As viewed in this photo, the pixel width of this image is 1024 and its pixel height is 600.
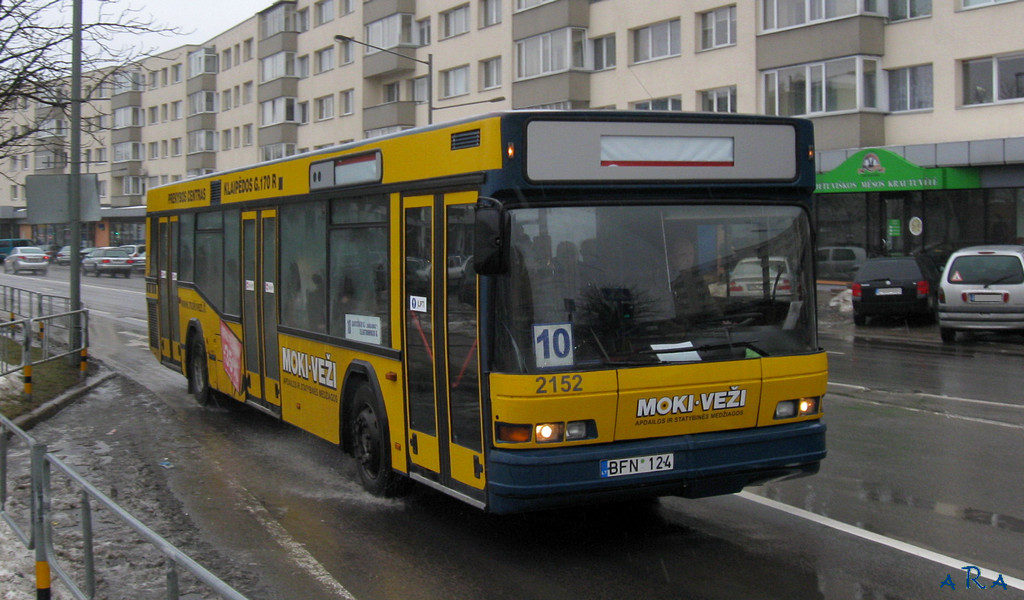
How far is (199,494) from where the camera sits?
8367 millimetres

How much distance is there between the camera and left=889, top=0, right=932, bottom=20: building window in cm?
2905

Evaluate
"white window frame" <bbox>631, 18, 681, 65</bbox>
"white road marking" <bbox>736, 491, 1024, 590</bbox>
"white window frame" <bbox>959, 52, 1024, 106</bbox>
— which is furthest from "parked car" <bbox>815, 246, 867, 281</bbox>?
"white road marking" <bbox>736, 491, 1024, 590</bbox>

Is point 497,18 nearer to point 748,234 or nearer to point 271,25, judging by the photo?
point 271,25

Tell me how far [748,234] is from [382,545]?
3040 mm

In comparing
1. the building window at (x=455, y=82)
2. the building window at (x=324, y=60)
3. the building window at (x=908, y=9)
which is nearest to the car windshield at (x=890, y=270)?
the building window at (x=908, y=9)

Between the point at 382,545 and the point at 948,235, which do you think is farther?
the point at 948,235

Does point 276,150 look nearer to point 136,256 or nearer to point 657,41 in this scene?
point 136,256

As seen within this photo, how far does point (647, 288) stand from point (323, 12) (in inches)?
2275

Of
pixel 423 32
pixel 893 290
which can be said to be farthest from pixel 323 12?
pixel 893 290

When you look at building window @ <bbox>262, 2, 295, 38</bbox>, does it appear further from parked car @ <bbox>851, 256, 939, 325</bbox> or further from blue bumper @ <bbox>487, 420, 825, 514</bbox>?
blue bumper @ <bbox>487, 420, 825, 514</bbox>

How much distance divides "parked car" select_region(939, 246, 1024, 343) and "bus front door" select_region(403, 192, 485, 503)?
15.3m

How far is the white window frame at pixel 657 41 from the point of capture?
3653 centimetres

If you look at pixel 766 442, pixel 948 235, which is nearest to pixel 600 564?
pixel 766 442

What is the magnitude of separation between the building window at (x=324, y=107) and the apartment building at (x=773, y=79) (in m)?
0.17
